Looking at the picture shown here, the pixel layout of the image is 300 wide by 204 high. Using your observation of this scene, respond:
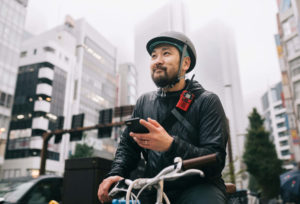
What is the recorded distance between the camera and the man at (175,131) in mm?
1516

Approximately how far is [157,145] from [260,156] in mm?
31326

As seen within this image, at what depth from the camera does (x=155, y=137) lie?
146 centimetres

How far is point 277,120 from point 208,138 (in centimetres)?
11466

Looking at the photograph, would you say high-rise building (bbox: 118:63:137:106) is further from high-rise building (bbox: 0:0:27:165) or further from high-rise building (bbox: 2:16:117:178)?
high-rise building (bbox: 0:0:27:165)

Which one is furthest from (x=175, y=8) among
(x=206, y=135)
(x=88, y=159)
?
(x=206, y=135)

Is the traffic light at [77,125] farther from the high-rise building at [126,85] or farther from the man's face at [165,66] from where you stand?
the high-rise building at [126,85]

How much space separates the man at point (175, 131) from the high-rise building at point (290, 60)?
3582 cm

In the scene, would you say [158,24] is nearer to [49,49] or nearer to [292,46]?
[292,46]

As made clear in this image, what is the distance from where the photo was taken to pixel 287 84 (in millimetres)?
39688

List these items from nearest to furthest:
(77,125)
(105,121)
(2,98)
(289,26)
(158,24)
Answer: (158,24) < (77,125) < (105,121) < (2,98) < (289,26)

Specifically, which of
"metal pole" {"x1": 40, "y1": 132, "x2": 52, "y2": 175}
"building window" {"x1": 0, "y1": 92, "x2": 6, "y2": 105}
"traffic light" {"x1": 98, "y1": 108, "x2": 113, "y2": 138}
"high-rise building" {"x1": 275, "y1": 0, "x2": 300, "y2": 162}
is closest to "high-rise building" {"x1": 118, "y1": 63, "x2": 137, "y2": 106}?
"building window" {"x1": 0, "y1": 92, "x2": 6, "y2": 105}

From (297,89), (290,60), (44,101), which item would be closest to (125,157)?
(297,89)

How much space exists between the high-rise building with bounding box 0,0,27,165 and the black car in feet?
117

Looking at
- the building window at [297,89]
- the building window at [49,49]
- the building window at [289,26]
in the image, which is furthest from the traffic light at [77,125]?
the building window at [289,26]
